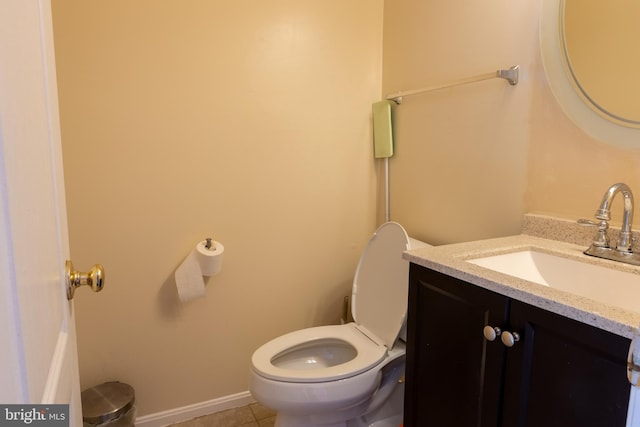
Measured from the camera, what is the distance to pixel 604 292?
1.01 m

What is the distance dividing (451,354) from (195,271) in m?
1.10

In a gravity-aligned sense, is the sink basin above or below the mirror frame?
below

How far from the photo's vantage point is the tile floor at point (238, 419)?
183cm

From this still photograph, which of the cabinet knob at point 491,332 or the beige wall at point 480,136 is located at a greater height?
the beige wall at point 480,136

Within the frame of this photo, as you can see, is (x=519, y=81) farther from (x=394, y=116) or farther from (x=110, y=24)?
(x=110, y=24)

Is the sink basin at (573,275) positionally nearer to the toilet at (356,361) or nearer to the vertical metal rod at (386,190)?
the toilet at (356,361)

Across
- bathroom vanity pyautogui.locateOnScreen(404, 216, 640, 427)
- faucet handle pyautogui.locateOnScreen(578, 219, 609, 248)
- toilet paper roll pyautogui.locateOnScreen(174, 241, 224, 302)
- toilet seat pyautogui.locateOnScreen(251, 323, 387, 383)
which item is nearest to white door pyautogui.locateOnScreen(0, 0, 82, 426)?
bathroom vanity pyautogui.locateOnScreen(404, 216, 640, 427)

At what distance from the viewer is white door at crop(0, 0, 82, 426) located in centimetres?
38

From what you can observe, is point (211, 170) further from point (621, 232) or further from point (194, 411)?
point (621, 232)

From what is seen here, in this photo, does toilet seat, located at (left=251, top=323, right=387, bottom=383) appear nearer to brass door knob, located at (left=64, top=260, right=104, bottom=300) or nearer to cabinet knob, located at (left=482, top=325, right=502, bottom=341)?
cabinet knob, located at (left=482, top=325, right=502, bottom=341)

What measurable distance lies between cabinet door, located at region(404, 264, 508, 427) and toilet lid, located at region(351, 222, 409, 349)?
32 centimetres

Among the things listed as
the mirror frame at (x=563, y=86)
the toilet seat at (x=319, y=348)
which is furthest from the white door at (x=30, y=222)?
the mirror frame at (x=563, y=86)

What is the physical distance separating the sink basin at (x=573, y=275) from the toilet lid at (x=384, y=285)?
39cm

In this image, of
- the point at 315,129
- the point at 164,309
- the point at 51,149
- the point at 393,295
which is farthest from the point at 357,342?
the point at 51,149
